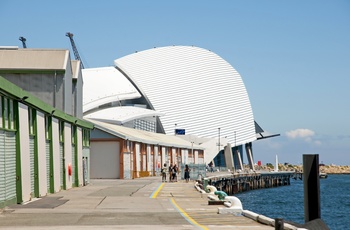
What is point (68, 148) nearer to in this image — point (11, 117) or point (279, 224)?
point (11, 117)

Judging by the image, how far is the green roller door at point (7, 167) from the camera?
86.1 feet

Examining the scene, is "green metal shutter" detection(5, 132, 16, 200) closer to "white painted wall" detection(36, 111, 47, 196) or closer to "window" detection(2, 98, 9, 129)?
"window" detection(2, 98, 9, 129)

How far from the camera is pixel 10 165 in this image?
27938 millimetres

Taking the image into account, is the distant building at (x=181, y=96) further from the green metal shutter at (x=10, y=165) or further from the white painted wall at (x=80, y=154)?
the green metal shutter at (x=10, y=165)

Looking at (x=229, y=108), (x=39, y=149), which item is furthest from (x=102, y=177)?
(x=229, y=108)

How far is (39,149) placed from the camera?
34.8 metres

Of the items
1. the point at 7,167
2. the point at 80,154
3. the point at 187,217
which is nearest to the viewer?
the point at 187,217

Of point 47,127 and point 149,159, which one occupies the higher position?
point 47,127

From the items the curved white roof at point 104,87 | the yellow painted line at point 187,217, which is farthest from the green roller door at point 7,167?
the curved white roof at point 104,87

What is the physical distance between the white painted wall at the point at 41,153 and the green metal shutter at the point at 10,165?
→ 5.63 metres

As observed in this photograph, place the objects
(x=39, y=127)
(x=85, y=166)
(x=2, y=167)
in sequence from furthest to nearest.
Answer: (x=85, y=166) → (x=39, y=127) → (x=2, y=167)

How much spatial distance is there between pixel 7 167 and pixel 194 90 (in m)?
117

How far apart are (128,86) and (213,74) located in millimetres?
27741

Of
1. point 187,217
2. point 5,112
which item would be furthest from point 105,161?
point 187,217
